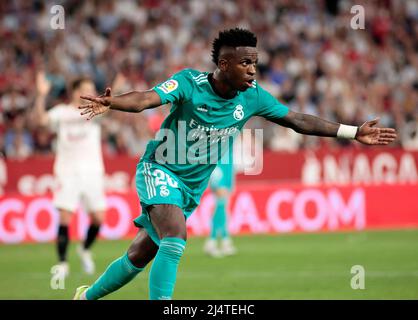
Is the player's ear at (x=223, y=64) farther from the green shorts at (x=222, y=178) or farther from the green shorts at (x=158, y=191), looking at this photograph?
the green shorts at (x=222, y=178)

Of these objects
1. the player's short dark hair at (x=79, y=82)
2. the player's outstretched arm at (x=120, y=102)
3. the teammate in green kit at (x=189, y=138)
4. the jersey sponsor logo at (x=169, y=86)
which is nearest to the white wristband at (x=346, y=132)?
the teammate in green kit at (x=189, y=138)

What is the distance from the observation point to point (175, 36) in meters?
20.4

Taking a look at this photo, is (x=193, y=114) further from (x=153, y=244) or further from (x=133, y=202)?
(x=133, y=202)

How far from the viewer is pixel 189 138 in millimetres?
7238

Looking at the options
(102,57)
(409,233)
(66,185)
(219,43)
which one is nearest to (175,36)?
(102,57)

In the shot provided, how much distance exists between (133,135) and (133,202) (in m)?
2.50

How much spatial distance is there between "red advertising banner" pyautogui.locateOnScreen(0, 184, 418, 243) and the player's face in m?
8.96

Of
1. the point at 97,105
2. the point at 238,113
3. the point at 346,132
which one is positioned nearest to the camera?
the point at 97,105

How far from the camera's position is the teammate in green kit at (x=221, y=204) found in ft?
44.0

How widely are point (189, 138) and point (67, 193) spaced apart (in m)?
4.84

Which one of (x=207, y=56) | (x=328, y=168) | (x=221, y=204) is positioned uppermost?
(x=207, y=56)

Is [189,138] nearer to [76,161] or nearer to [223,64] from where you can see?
[223,64]

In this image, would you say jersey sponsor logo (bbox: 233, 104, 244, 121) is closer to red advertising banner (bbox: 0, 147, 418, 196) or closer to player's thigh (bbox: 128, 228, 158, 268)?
player's thigh (bbox: 128, 228, 158, 268)

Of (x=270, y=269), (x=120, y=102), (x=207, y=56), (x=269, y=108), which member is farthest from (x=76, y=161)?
(x=207, y=56)
